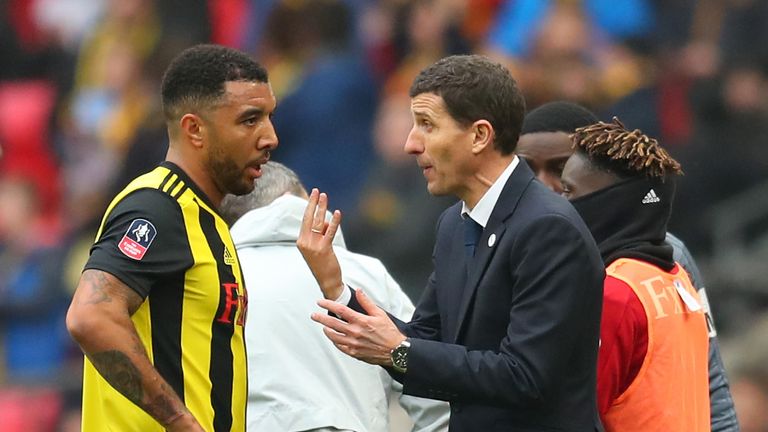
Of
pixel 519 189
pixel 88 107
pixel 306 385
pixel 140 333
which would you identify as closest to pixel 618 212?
pixel 519 189

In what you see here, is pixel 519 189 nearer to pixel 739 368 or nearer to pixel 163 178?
pixel 163 178

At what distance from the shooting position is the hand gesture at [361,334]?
3.61 meters

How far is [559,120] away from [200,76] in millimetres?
1524

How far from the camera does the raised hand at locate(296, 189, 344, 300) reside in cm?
381

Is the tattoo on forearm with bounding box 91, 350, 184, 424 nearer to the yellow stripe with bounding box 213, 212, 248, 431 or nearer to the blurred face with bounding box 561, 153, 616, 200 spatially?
the yellow stripe with bounding box 213, 212, 248, 431

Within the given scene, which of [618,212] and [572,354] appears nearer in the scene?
[572,354]

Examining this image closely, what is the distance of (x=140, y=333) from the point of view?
358 centimetres

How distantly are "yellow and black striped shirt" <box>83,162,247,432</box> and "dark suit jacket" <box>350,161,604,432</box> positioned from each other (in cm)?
46

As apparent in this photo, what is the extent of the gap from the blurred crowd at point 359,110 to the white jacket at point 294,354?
3342 mm

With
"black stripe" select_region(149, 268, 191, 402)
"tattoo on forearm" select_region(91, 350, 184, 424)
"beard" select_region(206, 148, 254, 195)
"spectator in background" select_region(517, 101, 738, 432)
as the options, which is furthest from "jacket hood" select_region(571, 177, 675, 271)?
"tattoo on forearm" select_region(91, 350, 184, 424)

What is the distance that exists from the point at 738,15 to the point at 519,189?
16.0 feet

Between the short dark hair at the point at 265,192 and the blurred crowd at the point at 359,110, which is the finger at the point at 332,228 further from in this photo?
the blurred crowd at the point at 359,110

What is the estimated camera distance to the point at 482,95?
373 centimetres

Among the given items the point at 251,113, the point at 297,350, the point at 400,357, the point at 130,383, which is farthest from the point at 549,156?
the point at 130,383
